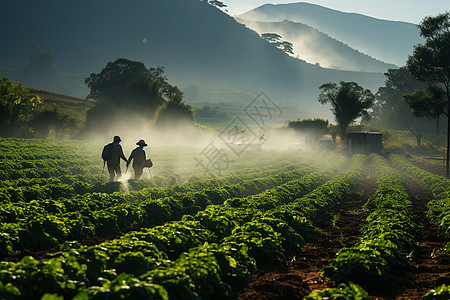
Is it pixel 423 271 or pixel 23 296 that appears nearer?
pixel 23 296

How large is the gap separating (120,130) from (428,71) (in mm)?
56331

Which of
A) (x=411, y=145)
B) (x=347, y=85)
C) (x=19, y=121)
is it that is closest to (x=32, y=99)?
(x=19, y=121)

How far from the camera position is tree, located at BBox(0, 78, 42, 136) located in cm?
5125

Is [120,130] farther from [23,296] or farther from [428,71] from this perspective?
[23,296]

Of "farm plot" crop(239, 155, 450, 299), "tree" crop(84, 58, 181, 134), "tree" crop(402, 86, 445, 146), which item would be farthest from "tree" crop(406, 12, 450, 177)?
"tree" crop(84, 58, 181, 134)

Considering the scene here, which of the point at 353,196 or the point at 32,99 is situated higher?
the point at 32,99

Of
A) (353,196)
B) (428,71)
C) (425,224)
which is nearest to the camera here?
(425,224)

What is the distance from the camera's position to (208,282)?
642 centimetres

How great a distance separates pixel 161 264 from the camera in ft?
22.8

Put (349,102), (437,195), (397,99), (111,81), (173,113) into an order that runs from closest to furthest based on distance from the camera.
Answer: (437,195) → (349,102) → (173,113) → (111,81) → (397,99)

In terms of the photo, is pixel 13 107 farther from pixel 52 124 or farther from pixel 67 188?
pixel 67 188

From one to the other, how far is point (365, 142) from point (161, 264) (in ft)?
205

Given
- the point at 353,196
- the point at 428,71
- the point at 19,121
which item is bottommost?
the point at 353,196

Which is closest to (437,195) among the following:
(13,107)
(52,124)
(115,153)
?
(115,153)
